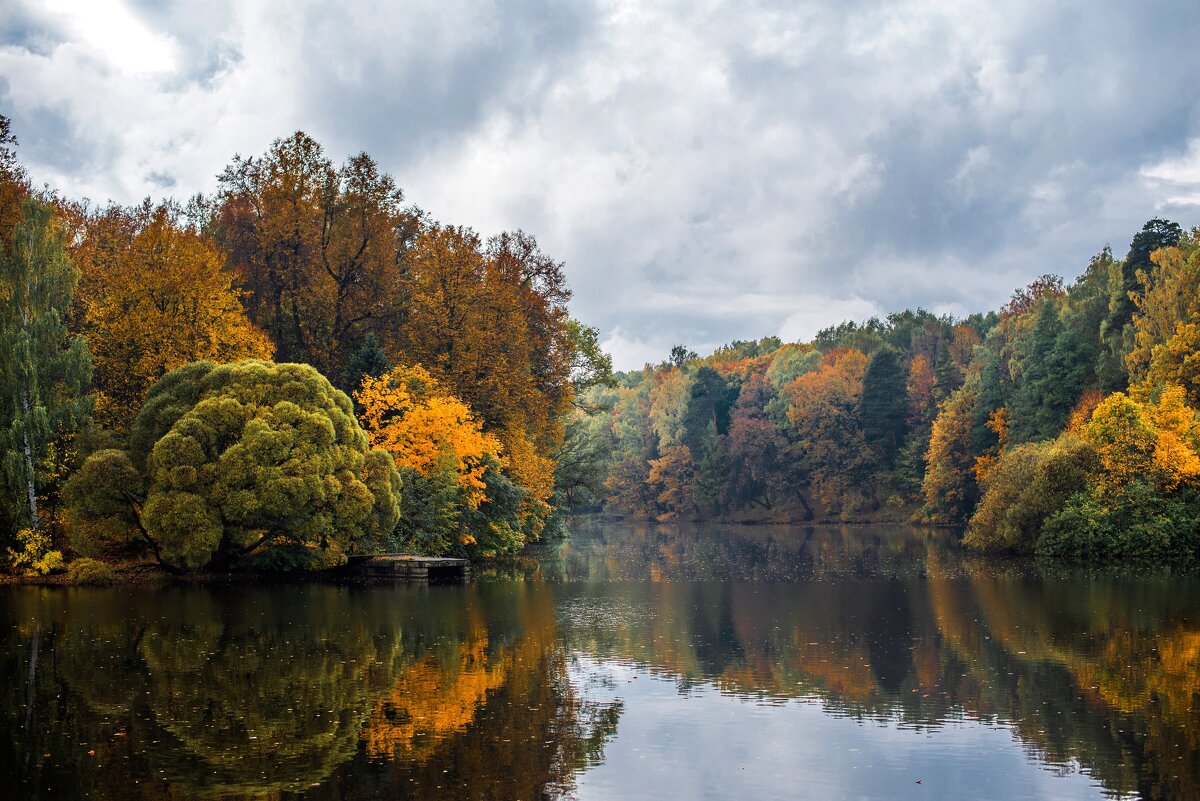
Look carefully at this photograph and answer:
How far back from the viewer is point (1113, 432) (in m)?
45.3

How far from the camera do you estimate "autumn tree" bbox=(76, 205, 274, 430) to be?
43250 mm

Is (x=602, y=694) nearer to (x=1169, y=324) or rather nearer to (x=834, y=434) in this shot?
(x=1169, y=324)

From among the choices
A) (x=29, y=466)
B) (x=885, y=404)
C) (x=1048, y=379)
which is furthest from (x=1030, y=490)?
(x=885, y=404)

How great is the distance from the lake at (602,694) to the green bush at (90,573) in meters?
1.75

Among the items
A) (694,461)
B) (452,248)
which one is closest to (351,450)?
(452,248)

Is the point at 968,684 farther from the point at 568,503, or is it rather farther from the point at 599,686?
the point at 568,503

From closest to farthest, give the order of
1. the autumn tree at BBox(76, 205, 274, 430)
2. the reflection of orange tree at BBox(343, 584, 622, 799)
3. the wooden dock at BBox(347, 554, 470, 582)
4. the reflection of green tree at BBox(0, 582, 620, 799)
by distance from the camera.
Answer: the reflection of orange tree at BBox(343, 584, 622, 799)
the reflection of green tree at BBox(0, 582, 620, 799)
the wooden dock at BBox(347, 554, 470, 582)
the autumn tree at BBox(76, 205, 274, 430)

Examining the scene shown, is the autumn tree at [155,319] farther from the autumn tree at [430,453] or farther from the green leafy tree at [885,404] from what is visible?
the green leafy tree at [885,404]

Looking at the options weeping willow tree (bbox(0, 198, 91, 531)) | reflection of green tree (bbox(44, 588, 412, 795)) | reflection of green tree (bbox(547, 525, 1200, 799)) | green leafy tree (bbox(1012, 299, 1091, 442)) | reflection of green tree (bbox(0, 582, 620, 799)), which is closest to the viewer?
reflection of green tree (bbox(0, 582, 620, 799))

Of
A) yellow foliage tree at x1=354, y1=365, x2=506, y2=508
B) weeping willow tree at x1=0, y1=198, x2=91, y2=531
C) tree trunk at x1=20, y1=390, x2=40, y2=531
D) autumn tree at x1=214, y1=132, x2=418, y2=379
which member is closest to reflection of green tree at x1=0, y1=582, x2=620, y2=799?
tree trunk at x1=20, y1=390, x2=40, y2=531

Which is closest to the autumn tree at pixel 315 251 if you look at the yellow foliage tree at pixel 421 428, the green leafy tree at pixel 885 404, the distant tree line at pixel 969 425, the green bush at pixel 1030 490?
the yellow foliage tree at pixel 421 428

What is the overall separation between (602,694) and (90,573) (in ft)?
79.8

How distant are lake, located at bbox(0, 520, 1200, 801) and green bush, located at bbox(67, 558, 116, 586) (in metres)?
1.75

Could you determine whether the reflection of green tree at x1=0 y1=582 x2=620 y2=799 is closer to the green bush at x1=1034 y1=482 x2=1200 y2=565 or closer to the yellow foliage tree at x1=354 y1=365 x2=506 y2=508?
the yellow foliage tree at x1=354 y1=365 x2=506 y2=508
